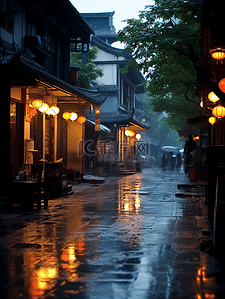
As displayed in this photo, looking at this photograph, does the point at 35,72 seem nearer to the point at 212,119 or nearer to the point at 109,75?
the point at 212,119

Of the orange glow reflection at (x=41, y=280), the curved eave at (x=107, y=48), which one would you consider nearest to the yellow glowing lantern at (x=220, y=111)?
the orange glow reflection at (x=41, y=280)

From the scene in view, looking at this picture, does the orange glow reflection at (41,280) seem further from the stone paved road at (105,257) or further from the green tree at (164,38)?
the green tree at (164,38)

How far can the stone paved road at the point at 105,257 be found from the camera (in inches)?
159

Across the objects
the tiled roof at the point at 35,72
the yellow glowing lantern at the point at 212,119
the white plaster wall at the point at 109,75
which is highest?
the white plaster wall at the point at 109,75

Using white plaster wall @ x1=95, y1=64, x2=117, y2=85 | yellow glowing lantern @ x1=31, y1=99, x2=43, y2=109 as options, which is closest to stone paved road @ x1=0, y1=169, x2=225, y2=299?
yellow glowing lantern @ x1=31, y1=99, x2=43, y2=109

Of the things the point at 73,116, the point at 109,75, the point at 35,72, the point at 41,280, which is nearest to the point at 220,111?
the point at 73,116

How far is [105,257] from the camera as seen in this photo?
17.5 feet

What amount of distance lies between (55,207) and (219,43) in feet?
20.2

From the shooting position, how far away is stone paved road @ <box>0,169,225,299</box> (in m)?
4.05

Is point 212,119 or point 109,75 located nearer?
point 212,119

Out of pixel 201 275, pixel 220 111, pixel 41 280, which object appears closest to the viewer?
pixel 41 280

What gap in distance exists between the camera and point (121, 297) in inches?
150

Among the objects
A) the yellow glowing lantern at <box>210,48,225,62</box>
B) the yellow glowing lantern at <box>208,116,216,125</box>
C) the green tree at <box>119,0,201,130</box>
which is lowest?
the yellow glowing lantern at <box>208,116,216,125</box>

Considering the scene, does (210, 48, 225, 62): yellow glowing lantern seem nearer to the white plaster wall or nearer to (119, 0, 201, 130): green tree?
(119, 0, 201, 130): green tree
